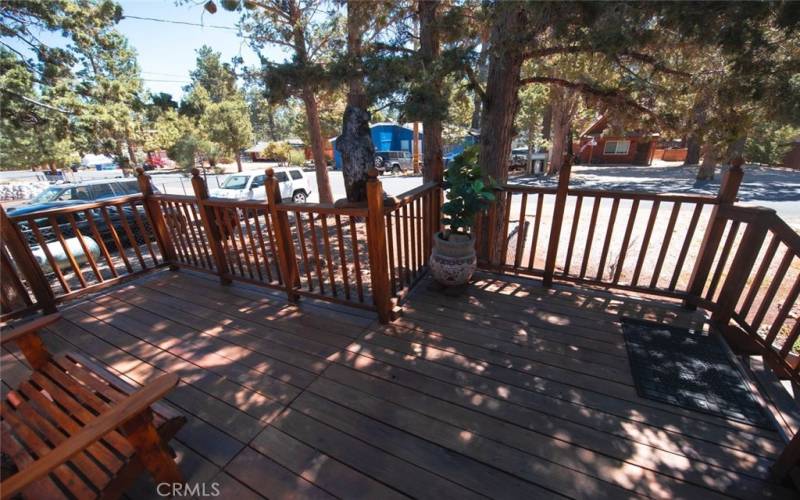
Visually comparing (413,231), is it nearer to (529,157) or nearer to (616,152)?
(529,157)

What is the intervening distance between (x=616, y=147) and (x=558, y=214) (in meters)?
24.8

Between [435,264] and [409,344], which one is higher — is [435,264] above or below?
above

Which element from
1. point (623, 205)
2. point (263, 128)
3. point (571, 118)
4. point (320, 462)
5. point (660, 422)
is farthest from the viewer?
point (263, 128)

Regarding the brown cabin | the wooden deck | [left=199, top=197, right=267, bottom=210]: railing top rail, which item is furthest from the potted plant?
the brown cabin

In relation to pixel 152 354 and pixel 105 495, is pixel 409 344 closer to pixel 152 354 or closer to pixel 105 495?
pixel 105 495

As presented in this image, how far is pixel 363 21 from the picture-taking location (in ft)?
13.9

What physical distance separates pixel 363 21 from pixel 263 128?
43.7 meters

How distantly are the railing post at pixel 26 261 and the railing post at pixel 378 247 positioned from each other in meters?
2.71

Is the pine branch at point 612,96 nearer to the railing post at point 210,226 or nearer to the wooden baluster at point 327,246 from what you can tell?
the wooden baluster at point 327,246

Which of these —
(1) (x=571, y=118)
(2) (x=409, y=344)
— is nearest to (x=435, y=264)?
(2) (x=409, y=344)

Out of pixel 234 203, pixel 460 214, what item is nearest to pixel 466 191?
pixel 460 214

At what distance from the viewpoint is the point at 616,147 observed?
22.4 m

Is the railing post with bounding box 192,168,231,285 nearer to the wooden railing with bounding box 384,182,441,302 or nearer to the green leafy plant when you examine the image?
the wooden railing with bounding box 384,182,441,302

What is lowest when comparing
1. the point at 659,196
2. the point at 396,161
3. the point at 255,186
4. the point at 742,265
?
the point at 396,161
